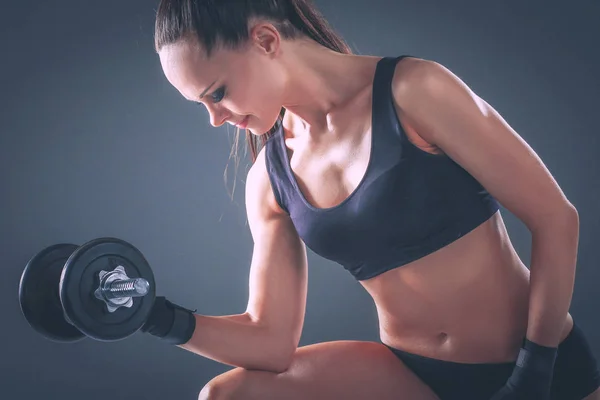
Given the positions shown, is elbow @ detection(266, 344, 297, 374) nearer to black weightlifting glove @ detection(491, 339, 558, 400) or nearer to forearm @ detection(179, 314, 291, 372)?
forearm @ detection(179, 314, 291, 372)

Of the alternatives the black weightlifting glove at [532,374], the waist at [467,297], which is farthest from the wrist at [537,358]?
the waist at [467,297]

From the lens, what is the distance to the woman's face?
→ 1.47 metres

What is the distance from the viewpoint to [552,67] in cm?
282

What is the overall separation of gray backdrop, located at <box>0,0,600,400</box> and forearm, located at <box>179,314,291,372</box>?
1252mm

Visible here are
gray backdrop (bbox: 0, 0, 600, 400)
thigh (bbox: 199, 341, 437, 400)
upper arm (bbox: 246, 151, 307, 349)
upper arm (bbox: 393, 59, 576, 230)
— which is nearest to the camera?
upper arm (bbox: 393, 59, 576, 230)

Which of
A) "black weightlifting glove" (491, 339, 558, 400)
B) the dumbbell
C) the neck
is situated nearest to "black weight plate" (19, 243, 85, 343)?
the dumbbell

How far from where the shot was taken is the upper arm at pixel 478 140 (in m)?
1.39

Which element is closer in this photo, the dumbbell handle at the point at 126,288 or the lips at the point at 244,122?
the dumbbell handle at the point at 126,288

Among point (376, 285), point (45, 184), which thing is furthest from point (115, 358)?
point (376, 285)

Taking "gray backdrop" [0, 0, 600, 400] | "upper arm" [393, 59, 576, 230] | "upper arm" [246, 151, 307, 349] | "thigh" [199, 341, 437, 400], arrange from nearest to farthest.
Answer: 1. "upper arm" [393, 59, 576, 230]
2. "thigh" [199, 341, 437, 400]
3. "upper arm" [246, 151, 307, 349]
4. "gray backdrop" [0, 0, 600, 400]

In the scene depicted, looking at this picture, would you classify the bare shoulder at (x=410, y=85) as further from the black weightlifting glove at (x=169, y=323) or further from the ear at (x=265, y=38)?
the black weightlifting glove at (x=169, y=323)

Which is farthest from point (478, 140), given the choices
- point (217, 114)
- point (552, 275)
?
point (217, 114)

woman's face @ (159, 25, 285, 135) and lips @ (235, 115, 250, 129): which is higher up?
woman's face @ (159, 25, 285, 135)

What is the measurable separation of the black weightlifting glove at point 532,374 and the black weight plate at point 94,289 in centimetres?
77
